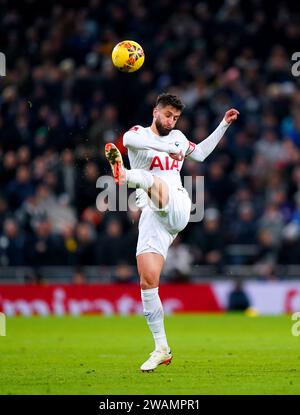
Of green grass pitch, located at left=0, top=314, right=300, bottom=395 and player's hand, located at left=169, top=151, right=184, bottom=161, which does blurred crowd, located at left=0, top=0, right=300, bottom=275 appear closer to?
green grass pitch, located at left=0, top=314, right=300, bottom=395

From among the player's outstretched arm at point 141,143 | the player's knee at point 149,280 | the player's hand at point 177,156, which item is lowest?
the player's knee at point 149,280

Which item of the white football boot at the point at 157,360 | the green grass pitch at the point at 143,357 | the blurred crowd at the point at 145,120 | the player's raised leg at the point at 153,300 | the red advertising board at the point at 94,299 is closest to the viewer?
the green grass pitch at the point at 143,357

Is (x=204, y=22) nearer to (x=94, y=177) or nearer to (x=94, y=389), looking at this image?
(x=94, y=177)

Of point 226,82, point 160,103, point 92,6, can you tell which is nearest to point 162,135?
point 160,103

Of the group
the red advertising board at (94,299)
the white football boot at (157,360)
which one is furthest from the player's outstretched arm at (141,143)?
the red advertising board at (94,299)

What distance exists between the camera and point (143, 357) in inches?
486

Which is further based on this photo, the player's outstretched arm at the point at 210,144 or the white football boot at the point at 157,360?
the player's outstretched arm at the point at 210,144

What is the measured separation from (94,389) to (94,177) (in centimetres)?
1207

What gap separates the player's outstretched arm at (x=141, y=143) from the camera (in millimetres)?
10922

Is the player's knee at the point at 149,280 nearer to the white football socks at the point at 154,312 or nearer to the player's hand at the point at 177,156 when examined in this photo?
the white football socks at the point at 154,312

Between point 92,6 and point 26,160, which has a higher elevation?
point 92,6

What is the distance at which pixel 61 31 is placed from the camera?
88.0ft

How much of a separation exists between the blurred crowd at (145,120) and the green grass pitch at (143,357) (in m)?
2.51

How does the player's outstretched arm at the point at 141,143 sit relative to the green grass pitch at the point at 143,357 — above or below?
above
